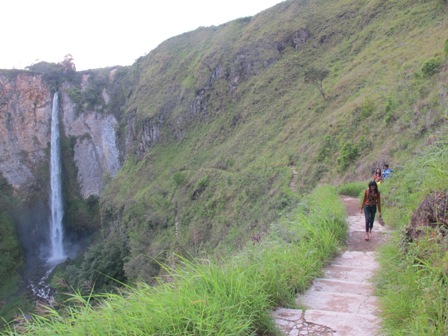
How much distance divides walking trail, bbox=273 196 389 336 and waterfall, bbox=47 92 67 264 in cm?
3981

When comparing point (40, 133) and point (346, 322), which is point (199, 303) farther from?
point (40, 133)

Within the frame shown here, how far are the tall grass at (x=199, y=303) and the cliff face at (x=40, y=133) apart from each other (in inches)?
1846

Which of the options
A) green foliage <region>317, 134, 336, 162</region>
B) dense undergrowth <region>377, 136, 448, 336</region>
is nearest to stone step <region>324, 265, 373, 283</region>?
dense undergrowth <region>377, 136, 448, 336</region>

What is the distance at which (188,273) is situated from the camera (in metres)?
2.88

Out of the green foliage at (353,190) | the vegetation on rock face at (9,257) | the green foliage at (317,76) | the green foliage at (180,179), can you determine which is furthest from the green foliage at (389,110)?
the vegetation on rock face at (9,257)

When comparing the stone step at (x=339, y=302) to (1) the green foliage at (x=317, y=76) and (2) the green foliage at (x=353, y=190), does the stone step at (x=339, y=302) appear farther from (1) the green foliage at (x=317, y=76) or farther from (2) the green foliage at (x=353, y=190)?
(1) the green foliage at (x=317, y=76)

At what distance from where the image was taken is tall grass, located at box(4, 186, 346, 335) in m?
2.27

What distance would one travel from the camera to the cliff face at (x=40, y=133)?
1815 inches

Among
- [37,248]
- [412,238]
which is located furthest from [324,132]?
[37,248]

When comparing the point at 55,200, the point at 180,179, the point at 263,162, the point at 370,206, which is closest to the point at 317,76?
the point at 263,162

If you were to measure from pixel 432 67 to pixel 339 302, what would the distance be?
16.1 metres

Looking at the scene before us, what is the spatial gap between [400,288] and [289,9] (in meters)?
A: 43.9

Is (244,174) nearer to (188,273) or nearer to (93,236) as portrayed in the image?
(188,273)

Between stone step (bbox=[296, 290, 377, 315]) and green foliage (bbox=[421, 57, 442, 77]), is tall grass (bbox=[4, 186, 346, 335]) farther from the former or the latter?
green foliage (bbox=[421, 57, 442, 77])
